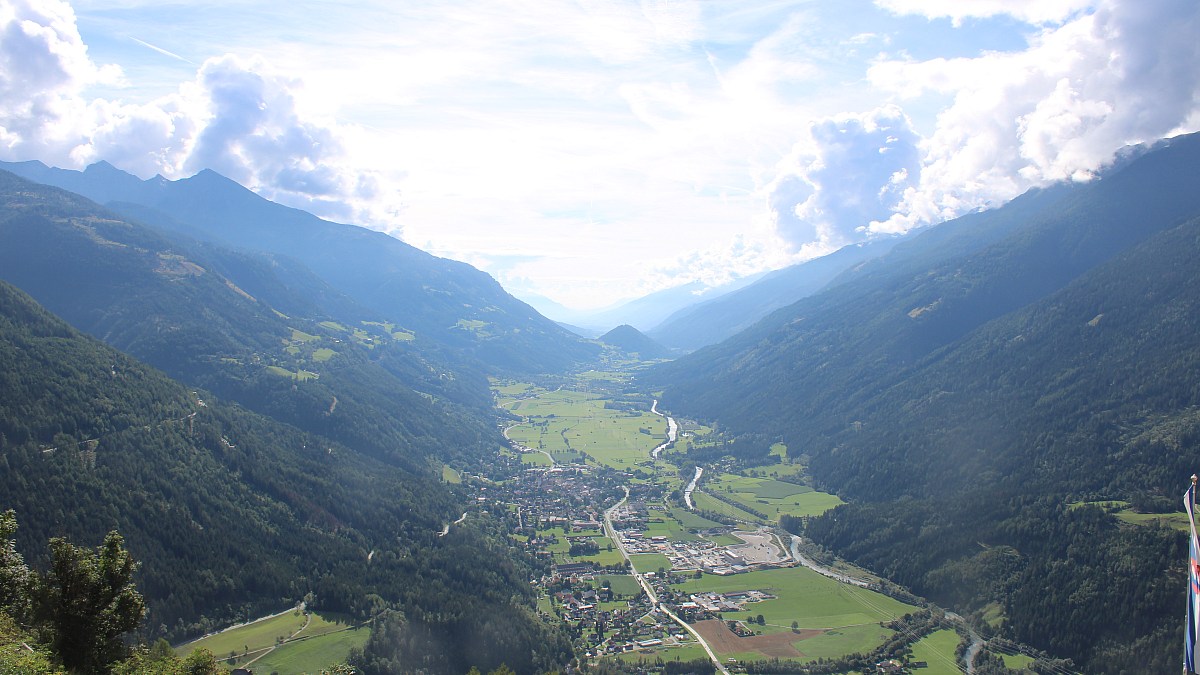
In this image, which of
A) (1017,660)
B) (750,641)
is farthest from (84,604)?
(1017,660)

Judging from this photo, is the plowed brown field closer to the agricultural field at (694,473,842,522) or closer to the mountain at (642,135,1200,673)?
the mountain at (642,135,1200,673)

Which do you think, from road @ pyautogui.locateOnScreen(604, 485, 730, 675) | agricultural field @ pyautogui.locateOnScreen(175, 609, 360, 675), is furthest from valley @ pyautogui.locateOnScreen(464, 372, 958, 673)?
agricultural field @ pyautogui.locateOnScreen(175, 609, 360, 675)

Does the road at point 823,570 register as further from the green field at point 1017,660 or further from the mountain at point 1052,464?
the green field at point 1017,660

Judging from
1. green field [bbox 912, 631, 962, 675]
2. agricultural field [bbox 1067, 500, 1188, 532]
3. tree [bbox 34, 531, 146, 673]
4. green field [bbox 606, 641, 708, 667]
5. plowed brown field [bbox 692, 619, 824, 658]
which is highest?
tree [bbox 34, 531, 146, 673]

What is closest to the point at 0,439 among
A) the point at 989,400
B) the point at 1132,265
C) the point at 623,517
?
the point at 623,517

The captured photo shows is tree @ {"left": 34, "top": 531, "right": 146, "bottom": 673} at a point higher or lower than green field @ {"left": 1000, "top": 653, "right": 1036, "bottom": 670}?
higher

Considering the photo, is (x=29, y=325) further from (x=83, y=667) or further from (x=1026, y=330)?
(x=1026, y=330)

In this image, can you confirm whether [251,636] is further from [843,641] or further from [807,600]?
[807,600]
